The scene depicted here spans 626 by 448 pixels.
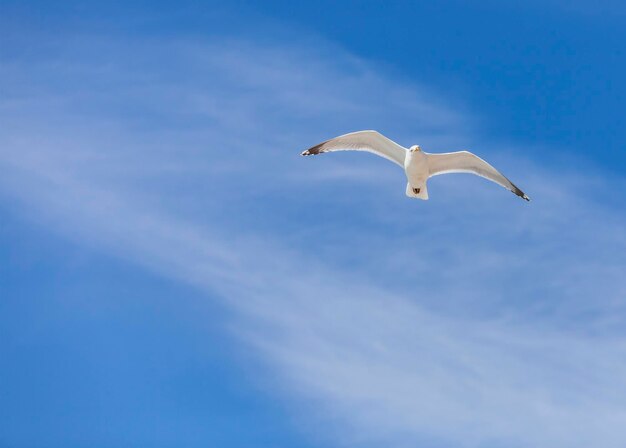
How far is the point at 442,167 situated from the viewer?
3097 centimetres

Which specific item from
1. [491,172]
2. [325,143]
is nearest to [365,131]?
[325,143]

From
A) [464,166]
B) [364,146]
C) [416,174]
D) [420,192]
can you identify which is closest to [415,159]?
[416,174]

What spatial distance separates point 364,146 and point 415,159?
1.59 meters

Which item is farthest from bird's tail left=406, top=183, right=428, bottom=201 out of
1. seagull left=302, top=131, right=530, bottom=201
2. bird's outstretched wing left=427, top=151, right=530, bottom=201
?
bird's outstretched wing left=427, top=151, right=530, bottom=201

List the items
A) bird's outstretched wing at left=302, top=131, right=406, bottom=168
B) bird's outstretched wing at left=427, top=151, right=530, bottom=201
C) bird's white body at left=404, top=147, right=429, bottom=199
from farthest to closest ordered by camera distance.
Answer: bird's outstretched wing at left=427, top=151, right=530, bottom=201
bird's outstretched wing at left=302, top=131, right=406, bottom=168
bird's white body at left=404, top=147, right=429, bottom=199

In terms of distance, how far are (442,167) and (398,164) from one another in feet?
4.24

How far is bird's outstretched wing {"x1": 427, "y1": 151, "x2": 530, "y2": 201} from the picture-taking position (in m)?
30.6

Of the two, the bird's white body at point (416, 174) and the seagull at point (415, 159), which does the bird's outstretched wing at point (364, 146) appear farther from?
the bird's white body at point (416, 174)

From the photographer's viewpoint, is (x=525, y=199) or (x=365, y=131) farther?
(x=525, y=199)

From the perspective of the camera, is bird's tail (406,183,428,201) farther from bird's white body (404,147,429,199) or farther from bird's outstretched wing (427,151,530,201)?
bird's outstretched wing (427,151,530,201)

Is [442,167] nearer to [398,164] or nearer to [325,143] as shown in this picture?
[398,164]

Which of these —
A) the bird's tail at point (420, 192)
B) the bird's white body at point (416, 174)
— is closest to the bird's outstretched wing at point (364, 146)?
the bird's white body at point (416, 174)

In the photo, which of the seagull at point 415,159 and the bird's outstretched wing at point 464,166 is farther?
the bird's outstretched wing at point 464,166

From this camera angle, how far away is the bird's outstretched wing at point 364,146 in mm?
30281
